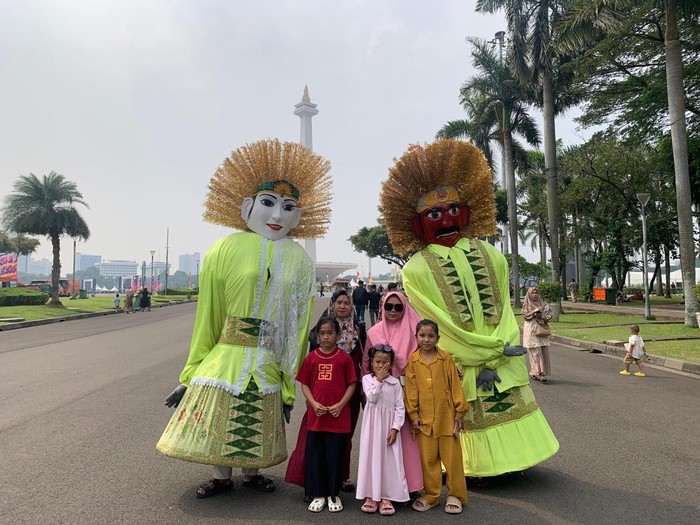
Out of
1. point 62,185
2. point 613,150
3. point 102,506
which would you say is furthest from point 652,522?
point 62,185

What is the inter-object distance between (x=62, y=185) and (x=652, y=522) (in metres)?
34.0

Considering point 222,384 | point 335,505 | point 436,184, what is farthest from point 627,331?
point 222,384

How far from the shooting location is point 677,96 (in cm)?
1444

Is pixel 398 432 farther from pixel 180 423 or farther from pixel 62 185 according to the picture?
pixel 62 185

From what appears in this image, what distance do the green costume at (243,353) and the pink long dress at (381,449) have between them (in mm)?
603

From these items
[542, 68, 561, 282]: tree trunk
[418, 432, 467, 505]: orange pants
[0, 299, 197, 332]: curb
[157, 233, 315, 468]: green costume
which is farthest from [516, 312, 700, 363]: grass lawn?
[0, 299, 197, 332]: curb

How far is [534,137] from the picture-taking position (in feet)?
91.0

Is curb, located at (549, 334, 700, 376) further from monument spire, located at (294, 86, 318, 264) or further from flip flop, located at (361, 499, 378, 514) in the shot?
monument spire, located at (294, 86, 318, 264)

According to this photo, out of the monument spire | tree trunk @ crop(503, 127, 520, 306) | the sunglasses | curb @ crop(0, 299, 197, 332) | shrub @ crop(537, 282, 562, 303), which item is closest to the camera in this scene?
the sunglasses

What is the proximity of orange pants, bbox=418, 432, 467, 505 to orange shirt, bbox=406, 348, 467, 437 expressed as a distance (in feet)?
0.20

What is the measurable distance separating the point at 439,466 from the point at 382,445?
416 mm

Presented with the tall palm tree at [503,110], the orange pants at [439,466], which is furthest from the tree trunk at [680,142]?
the orange pants at [439,466]

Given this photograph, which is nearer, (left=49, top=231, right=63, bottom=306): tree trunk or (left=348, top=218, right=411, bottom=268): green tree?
(left=49, top=231, right=63, bottom=306): tree trunk

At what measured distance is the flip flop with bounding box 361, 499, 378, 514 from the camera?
3.28 m
